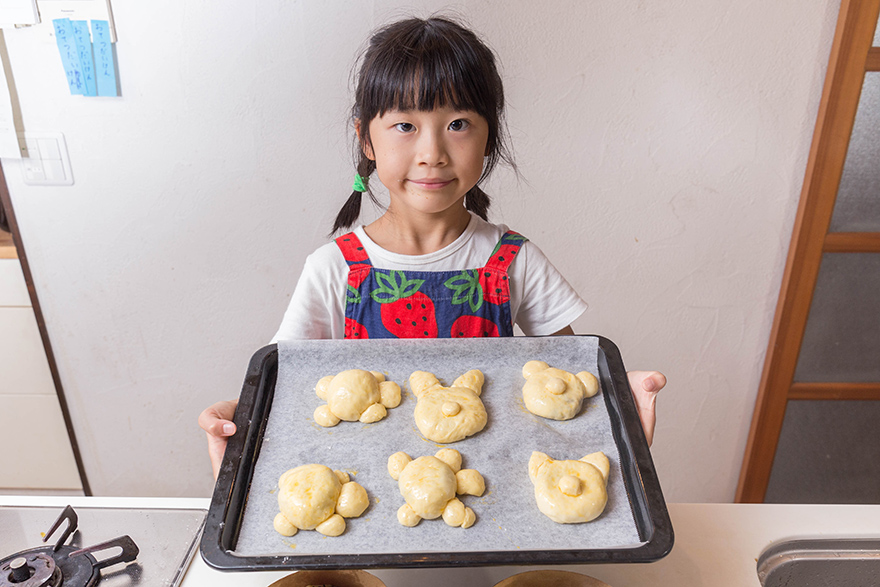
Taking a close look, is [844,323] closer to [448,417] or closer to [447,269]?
[447,269]

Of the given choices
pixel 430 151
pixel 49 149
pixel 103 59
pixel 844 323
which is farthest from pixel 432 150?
pixel 844 323

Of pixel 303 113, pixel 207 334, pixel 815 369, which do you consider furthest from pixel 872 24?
pixel 207 334

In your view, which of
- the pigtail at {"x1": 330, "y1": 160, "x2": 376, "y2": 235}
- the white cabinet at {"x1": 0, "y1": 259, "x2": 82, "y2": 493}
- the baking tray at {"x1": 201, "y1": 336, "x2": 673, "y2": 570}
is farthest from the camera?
the white cabinet at {"x1": 0, "y1": 259, "x2": 82, "y2": 493}

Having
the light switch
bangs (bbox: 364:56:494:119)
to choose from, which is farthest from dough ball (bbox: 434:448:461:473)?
the light switch

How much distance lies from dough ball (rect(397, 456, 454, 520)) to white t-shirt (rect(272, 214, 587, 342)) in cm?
45

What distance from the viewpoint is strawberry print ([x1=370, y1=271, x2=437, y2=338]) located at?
1.14 m

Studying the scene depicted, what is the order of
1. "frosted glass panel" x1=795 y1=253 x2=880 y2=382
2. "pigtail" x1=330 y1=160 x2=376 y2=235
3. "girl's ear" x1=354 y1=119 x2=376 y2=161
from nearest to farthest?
"girl's ear" x1=354 y1=119 x2=376 y2=161, "pigtail" x1=330 y1=160 x2=376 y2=235, "frosted glass panel" x1=795 y1=253 x2=880 y2=382

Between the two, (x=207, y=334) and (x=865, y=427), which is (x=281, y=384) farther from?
(x=865, y=427)

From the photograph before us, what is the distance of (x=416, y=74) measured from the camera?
0.94 metres

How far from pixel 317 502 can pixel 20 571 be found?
1.38ft

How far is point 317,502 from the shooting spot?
0.72m

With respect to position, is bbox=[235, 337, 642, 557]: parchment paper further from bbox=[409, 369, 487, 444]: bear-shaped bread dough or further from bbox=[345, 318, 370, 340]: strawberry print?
bbox=[345, 318, 370, 340]: strawberry print

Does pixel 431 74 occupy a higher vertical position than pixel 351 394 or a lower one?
higher

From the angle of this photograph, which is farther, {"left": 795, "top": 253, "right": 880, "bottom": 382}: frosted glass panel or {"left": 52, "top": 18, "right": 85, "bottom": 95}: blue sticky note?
{"left": 795, "top": 253, "right": 880, "bottom": 382}: frosted glass panel
